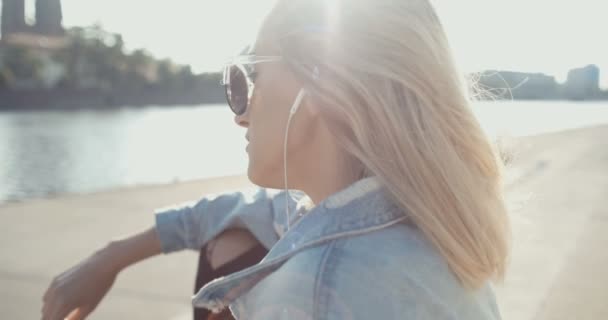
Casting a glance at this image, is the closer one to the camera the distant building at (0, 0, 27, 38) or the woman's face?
the woman's face

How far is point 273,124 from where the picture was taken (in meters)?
1.25

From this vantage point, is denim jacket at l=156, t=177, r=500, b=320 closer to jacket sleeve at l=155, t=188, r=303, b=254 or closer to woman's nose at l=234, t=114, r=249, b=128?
woman's nose at l=234, t=114, r=249, b=128

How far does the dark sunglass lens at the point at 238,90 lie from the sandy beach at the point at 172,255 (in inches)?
24.3

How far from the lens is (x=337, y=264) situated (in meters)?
0.88

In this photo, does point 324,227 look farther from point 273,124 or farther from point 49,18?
point 49,18

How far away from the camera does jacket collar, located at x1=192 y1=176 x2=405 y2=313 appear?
957mm

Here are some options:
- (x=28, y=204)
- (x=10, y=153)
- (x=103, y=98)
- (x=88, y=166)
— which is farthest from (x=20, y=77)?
(x=28, y=204)

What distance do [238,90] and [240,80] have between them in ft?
0.09

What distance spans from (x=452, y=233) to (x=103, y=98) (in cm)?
7669

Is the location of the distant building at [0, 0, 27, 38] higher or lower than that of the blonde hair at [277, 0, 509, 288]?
higher

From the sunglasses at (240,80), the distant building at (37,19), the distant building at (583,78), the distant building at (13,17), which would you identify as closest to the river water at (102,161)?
the distant building at (583,78)

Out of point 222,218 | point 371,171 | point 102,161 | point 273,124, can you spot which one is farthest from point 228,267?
point 102,161

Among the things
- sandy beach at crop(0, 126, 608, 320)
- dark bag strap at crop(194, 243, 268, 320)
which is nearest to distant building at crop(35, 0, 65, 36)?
sandy beach at crop(0, 126, 608, 320)

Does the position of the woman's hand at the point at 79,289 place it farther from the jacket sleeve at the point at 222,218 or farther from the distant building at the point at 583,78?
the distant building at the point at 583,78
